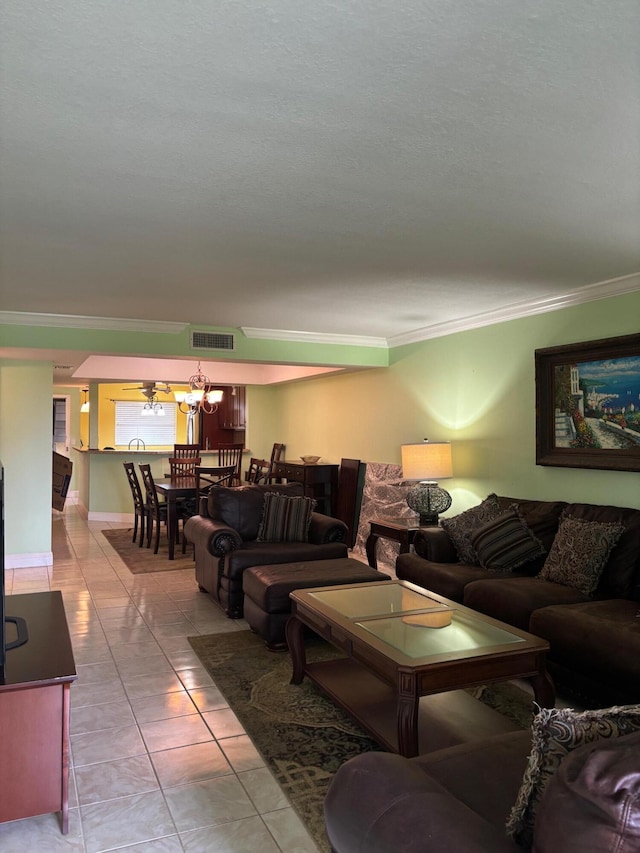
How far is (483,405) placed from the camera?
5344mm

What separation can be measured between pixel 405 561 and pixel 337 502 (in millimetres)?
2961

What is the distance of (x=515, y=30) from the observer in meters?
1.56

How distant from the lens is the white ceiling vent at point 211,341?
19.3 feet

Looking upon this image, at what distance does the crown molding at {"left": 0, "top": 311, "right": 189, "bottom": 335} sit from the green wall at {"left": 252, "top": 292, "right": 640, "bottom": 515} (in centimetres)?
224

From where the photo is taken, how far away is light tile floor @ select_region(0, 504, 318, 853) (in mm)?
2250

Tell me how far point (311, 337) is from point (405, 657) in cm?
415

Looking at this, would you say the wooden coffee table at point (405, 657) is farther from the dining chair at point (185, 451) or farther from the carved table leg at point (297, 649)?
the dining chair at point (185, 451)

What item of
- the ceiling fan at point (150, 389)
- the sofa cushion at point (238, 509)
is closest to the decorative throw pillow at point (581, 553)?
the sofa cushion at point (238, 509)

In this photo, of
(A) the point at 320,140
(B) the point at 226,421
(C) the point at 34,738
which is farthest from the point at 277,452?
(A) the point at 320,140

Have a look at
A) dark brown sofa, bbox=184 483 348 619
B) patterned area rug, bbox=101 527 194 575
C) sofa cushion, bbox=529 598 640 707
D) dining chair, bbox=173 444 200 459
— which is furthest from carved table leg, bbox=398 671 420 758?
dining chair, bbox=173 444 200 459

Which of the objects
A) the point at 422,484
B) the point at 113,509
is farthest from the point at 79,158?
the point at 113,509

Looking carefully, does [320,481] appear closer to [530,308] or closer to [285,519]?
[285,519]

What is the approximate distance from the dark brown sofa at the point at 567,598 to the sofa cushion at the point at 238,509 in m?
1.27

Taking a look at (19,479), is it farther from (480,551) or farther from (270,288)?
(480,551)
